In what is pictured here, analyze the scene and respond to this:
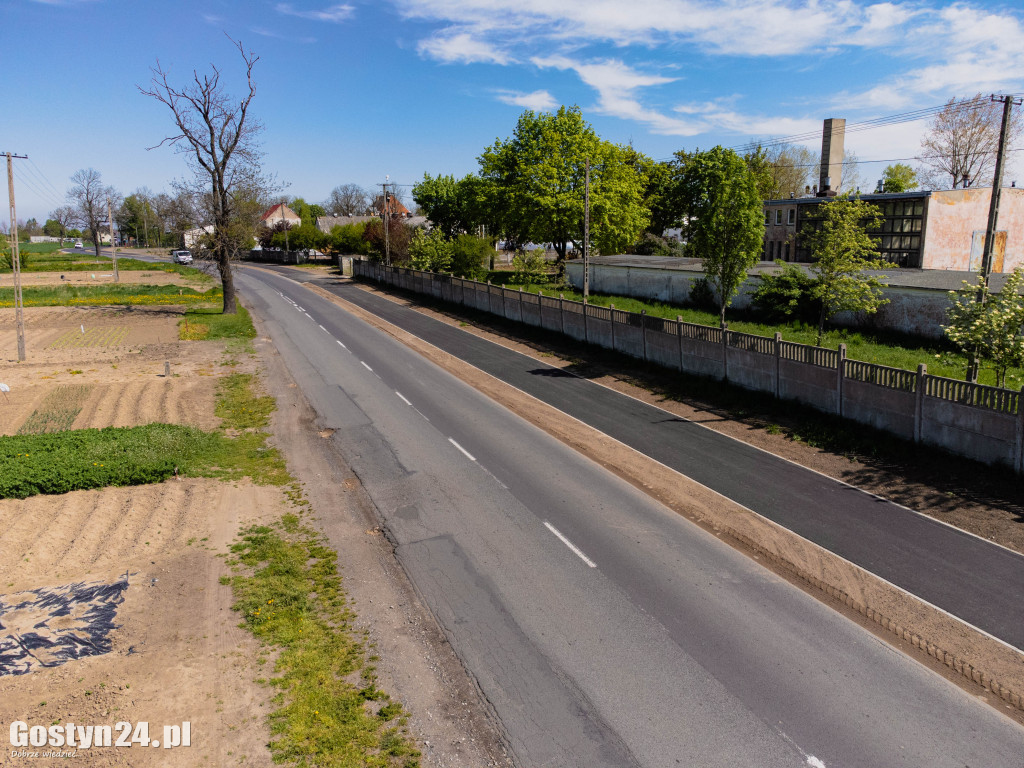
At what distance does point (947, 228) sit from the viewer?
42.7 metres

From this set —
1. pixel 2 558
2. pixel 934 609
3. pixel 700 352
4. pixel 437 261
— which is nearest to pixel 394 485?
pixel 2 558

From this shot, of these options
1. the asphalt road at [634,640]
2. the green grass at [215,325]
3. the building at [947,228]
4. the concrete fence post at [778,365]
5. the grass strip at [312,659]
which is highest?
the building at [947,228]

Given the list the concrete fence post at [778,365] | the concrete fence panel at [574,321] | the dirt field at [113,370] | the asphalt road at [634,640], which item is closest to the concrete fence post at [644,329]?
the concrete fence panel at [574,321]

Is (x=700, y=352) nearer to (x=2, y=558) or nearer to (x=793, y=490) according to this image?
(x=793, y=490)

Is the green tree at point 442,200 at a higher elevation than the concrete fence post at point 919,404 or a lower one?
→ higher

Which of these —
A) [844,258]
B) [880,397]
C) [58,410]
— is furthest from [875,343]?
[58,410]

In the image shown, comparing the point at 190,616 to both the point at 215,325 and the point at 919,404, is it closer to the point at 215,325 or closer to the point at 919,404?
the point at 919,404

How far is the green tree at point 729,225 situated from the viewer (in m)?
26.5

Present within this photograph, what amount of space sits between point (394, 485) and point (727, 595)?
7.96 metres

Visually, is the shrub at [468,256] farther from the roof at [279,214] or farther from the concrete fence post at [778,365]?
the roof at [279,214]

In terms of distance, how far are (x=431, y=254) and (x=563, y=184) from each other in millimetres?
12478

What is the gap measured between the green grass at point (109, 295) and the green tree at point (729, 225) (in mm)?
39853

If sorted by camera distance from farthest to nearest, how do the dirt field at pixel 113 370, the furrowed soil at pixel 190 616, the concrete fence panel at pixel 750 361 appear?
the dirt field at pixel 113 370, the concrete fence panel at pixel 750 361, the furrowed soil at pixel 190 616

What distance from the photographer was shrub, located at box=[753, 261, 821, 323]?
32312 millimetres
